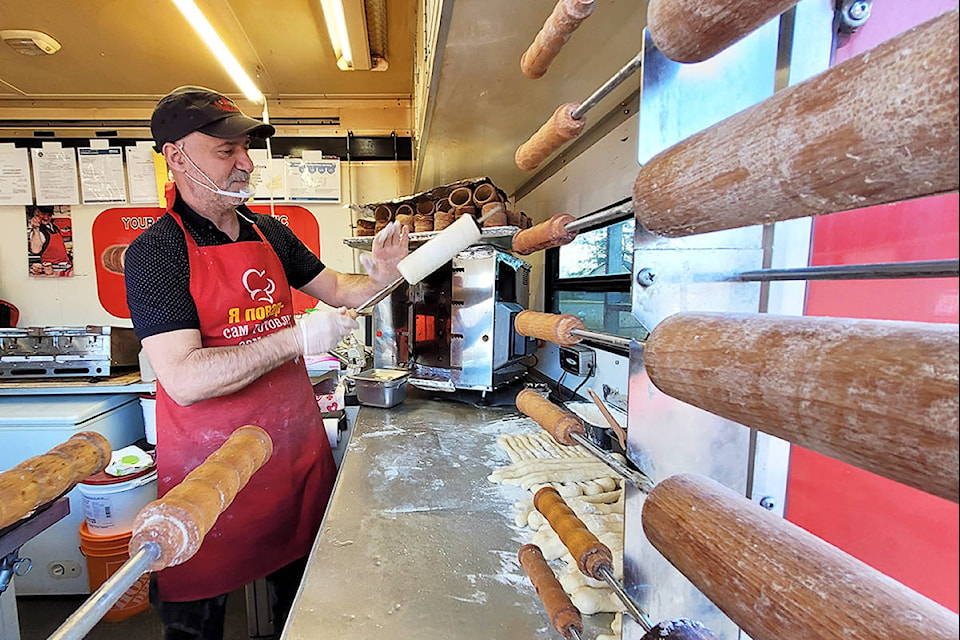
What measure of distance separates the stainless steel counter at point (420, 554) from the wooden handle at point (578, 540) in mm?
170

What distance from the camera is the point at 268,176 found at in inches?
137

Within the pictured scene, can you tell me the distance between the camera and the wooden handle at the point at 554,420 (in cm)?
74

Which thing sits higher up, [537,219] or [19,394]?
[537,219]

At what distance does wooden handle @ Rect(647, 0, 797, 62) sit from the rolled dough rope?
42 centimetres

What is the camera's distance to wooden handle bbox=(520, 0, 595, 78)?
584 millimetres

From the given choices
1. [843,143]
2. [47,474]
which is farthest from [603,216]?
[47,474]

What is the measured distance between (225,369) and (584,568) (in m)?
1.01

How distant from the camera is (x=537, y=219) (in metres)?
2.72

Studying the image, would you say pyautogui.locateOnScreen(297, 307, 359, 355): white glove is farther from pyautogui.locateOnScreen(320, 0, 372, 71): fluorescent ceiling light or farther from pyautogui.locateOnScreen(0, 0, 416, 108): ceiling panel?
pyautogui.locateOnScreen(0, 0, 416, 108): ceiling panel

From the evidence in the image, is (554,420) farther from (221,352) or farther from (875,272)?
(221,352)

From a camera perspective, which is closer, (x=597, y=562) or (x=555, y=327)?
(x=597, y=562)

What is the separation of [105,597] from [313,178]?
11.7 ft

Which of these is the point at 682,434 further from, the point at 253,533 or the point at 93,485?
the point at 93,485

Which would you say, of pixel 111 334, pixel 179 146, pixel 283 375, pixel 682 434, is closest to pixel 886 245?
pixel 682 434
